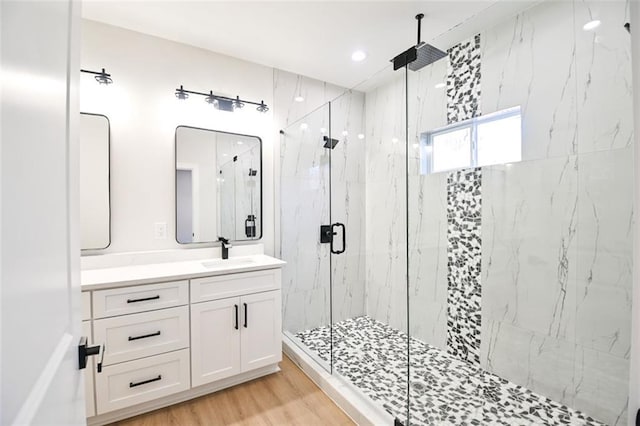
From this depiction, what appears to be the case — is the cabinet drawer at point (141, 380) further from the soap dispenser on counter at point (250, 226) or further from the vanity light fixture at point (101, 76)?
the vanity light fixture at point (101, 76)

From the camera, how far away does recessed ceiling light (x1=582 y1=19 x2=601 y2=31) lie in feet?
5.53

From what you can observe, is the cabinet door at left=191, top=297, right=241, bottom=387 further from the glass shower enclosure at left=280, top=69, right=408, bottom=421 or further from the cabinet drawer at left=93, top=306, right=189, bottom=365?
the glass shower enclosure at left=280, top=69, right=408, bottom=421

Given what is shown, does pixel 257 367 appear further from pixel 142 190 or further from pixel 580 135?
pixel 580 135

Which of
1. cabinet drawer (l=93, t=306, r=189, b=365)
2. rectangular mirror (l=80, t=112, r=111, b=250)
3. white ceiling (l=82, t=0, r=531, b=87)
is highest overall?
white ceiling (l=82, t=0, r=531, b=87)

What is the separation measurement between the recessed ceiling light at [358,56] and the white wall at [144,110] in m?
A: 1.13

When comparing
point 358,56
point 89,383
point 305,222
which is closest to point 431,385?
point 305,222

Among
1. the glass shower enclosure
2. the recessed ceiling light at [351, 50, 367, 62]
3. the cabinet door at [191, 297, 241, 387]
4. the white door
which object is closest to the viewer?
the white door

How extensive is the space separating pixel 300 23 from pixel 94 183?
1.91 meters

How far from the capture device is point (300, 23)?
2195mm

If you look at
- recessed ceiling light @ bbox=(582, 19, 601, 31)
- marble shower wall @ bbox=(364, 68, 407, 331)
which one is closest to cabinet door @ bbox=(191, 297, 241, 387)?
marble shower wall @ bbox=(364, 68, 407, 331)

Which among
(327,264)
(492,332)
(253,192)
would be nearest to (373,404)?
(492,332)

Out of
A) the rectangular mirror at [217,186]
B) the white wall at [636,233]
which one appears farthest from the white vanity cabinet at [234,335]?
the white wall at [636,233]

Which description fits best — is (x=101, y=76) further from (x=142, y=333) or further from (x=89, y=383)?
(x=89, y=383)

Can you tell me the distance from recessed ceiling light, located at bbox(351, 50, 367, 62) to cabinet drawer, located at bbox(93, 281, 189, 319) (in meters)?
2.34
